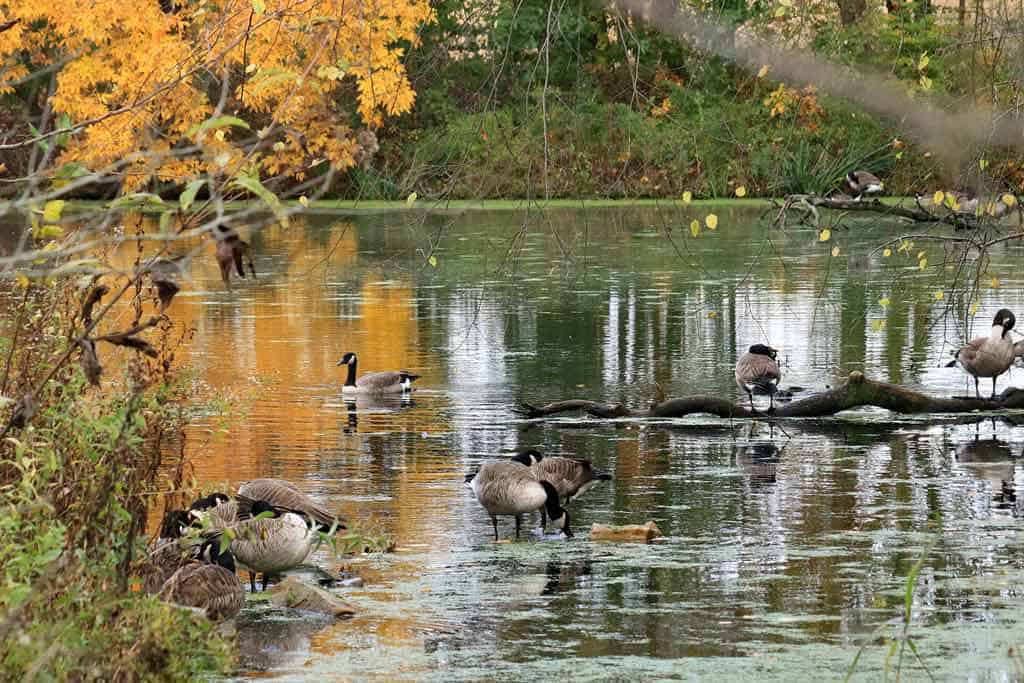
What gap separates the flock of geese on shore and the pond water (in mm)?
192

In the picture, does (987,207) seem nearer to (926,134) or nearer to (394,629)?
(926,134)

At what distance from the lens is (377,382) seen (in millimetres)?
14414

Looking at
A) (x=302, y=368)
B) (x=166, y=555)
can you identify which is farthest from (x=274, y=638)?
(x=302, y=368)

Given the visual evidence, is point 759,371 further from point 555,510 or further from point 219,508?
point 219,508

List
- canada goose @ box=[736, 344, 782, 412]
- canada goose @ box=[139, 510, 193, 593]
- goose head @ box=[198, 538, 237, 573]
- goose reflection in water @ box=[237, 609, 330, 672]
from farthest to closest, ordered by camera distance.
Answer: canada goose @ box=[736, 344, 782, 412], goose head @ box=[198, 538, 237, 573], goose reflection in water @ box=[237, 609, 330, 672], canada goose @ box=[139, 510, 193, 593]

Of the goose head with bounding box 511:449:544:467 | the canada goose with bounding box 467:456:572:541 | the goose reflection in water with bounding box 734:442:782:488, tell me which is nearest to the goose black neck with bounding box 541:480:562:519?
the canada goose with bounding box 467:456:572:541

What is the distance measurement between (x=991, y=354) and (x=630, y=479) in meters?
4.34

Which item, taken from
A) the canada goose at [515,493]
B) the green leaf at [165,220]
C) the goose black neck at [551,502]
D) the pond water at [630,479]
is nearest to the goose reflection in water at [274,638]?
the pond water at [630,479]

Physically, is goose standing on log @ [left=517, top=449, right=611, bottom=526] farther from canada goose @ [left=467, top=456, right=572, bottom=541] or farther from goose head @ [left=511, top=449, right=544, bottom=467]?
canada goose @ [left=467, top=456, right=572, bottom=541]

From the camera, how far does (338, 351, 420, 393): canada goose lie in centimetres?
1439

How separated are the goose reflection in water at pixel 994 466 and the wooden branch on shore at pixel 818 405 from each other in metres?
0.80

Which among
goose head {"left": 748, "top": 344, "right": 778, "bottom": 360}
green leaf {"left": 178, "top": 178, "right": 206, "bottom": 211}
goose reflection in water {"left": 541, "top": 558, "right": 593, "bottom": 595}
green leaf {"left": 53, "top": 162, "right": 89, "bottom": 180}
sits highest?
green leaf {"left": 53, "top": 162, "right": 89, "bottom": 180}

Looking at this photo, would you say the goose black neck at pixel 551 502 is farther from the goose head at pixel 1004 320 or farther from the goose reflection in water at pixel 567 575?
the goose head at pixel 1004 320

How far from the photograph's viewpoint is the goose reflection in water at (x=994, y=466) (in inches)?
401
